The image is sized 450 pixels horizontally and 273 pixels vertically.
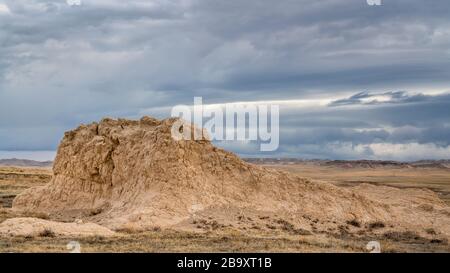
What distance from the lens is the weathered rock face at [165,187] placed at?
22.5m

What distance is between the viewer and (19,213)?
2512 cm

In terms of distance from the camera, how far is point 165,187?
2247cm

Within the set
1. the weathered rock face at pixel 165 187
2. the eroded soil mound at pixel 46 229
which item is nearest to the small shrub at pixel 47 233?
the eroded soil mound at pixel 46 229

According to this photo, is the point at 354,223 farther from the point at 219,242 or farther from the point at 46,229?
the point at 46,229

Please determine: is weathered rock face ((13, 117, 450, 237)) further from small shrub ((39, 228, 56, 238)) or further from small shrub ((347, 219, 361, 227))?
small shrub ((39, 228, 56, 238))

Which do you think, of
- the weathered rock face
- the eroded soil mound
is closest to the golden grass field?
the eroded soil mound

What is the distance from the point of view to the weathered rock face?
22.5 meters

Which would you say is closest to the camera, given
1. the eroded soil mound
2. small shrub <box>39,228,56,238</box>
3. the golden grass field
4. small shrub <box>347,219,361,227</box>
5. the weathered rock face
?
the golden grass field

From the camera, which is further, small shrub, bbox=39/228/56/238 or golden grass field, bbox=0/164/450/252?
small shrub, bbox=39/228/56/238

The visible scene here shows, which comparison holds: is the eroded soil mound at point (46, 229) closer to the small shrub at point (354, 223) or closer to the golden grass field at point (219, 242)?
the golden grass field at point (219, 242)

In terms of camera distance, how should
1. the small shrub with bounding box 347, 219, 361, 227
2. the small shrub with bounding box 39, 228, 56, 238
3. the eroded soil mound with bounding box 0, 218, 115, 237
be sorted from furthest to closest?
the small shrub with bounding box 347, 219, 361, 227 → the eroded soil mound with bounding box 0, 218, 115, 237 → the small shrub with bounding box 39, 228, 56, 238
